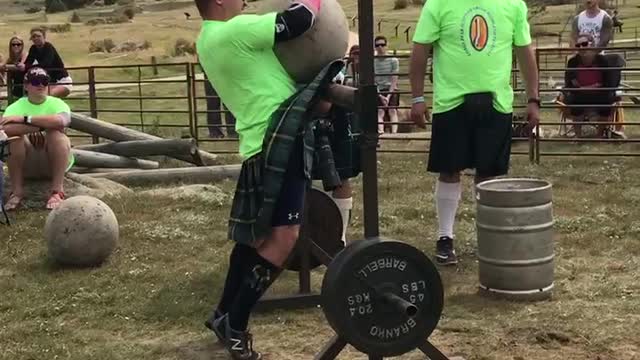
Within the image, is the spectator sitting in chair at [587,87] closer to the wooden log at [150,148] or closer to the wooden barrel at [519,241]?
the wooden log at [150,148]

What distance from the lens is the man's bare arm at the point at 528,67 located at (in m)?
5.82

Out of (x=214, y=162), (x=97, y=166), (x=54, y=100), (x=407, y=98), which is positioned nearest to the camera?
(x=54, y=100)

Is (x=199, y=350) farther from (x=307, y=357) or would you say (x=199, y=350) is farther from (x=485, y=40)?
(x=485, y=40)

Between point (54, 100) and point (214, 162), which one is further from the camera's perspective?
point (214, 162)

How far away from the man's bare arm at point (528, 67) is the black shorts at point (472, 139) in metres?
0.31

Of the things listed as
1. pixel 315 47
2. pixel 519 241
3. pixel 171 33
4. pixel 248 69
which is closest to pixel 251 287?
pixel 248 69

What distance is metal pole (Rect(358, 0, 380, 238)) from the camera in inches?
136

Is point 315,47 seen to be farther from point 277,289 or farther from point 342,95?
point 277,289

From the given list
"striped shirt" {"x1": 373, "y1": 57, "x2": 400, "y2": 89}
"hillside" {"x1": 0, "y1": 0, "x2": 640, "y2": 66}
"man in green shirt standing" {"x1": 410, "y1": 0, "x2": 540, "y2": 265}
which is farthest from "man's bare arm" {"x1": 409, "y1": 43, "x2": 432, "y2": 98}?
"hillside" {"x1": 0, "y1": 0, "x2": 640, "y2": 66}

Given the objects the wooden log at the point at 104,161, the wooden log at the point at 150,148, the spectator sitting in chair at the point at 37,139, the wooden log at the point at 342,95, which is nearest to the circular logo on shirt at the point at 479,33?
the wooden log at the point at 342,95

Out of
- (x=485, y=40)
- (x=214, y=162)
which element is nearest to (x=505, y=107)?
(x=485, y=40)

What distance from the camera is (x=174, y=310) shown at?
530 centimetres

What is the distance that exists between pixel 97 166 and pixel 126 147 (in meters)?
0.45

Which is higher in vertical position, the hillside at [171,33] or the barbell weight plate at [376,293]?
the hillside at [171,33]
